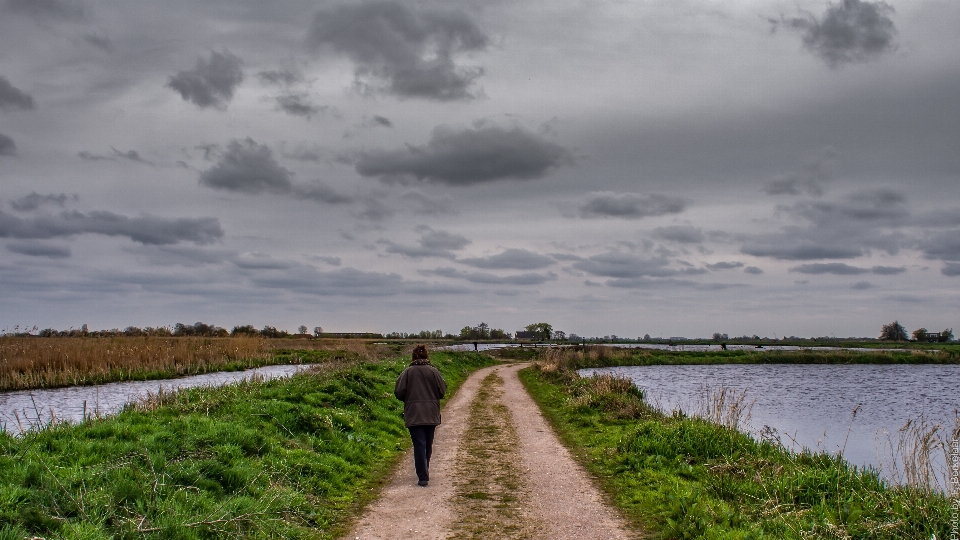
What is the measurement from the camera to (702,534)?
24.8 feet

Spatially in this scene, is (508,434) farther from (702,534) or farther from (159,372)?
(159,372)

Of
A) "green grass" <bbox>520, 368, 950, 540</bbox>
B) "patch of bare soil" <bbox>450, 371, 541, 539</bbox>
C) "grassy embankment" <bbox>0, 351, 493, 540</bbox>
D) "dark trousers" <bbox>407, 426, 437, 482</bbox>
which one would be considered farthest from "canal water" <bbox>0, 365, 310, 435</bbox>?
"green grass" <bbox>520, 368, 950, 540</bbox>

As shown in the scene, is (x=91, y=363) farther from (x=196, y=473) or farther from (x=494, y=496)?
(x=494, y=496)

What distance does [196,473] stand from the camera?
837cm

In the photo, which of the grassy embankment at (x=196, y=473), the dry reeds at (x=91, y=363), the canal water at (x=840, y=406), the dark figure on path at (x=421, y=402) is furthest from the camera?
the dry reeds at (x=91, y=363)

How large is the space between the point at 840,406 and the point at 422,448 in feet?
78.8

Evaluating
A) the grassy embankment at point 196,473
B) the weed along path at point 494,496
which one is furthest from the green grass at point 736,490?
the grassy embankment at point 196,473

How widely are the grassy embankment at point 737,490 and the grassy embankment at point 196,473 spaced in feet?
14.9

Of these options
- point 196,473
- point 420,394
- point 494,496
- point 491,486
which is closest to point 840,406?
point 491,486

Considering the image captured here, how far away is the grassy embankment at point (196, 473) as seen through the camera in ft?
21.4

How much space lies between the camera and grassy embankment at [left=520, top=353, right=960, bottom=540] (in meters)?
7.43

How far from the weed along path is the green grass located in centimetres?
56

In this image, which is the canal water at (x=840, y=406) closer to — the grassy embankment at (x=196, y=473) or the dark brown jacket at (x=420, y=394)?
the dark brown jacket at (x=420, y=394)

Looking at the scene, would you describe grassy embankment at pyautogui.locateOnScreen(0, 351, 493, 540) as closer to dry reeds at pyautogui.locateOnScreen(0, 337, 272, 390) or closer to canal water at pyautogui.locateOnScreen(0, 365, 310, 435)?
canal water at pyautogui.locateOnScreen(0, 365, 310, 435)
